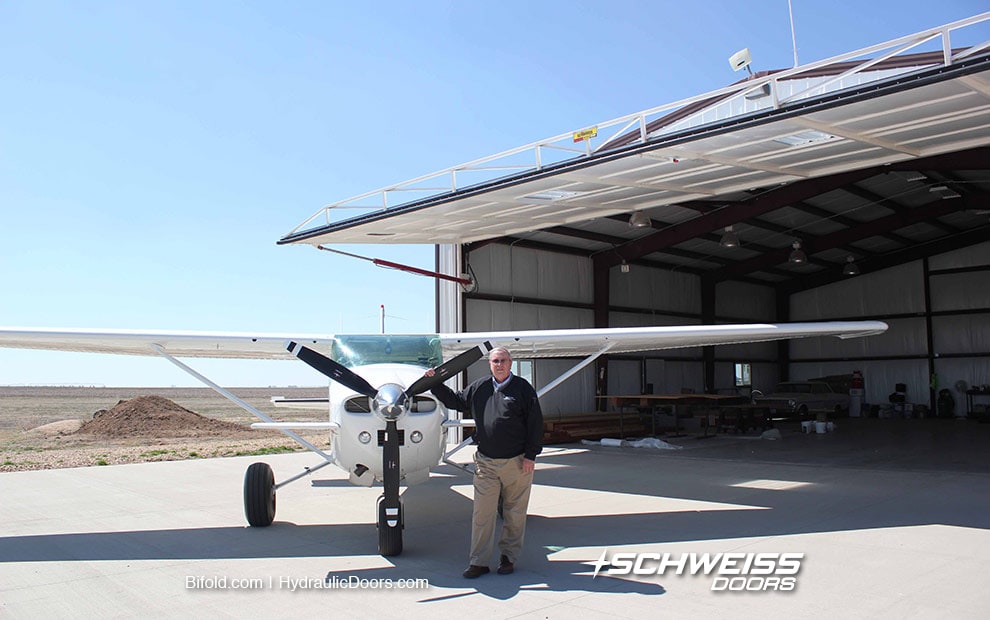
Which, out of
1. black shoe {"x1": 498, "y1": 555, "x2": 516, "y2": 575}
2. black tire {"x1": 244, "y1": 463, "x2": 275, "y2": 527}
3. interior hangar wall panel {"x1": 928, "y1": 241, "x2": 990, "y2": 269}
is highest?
interior hangar wall panel {"x1": 928, "y1": 241, "x2": 990, "y2": 269}

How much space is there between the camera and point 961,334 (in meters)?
26.4

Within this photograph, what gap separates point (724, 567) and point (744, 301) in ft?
80.0

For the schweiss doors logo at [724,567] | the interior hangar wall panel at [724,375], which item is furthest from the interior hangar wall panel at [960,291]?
the schweiss doors logo at [724,567]

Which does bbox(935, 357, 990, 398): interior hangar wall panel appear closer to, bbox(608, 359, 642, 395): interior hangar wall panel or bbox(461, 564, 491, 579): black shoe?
bbox(608, 359, 642, 395): interior hangar wall panel

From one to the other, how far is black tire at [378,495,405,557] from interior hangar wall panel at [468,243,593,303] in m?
12.4

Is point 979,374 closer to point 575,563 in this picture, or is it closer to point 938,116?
point 938,116

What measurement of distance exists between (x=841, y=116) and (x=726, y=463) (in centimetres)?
660

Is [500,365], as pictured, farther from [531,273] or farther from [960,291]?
[960,291]

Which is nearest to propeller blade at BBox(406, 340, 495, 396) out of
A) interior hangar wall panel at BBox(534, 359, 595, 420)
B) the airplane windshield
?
the airplane windshield

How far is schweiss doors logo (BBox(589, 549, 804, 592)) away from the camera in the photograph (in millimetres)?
5133

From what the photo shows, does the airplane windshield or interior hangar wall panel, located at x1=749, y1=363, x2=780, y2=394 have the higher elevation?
the airplane windshield

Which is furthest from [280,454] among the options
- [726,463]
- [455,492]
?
[726,463]

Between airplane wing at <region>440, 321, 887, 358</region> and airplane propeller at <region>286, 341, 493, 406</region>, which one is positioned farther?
airplane wing at <region>440, 321, 887, 358</region>

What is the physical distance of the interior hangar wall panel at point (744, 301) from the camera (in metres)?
27.4
